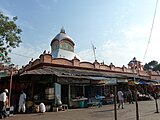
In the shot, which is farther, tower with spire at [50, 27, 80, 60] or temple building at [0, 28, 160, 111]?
tower with spire at [50, 27, 80, 60]

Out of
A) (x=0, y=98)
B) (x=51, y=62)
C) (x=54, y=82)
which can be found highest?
(x=51, y=62)

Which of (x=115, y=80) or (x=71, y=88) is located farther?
(x=115, y=80)

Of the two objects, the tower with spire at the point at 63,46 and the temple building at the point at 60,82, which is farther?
the tower with spire at the point at 63,46

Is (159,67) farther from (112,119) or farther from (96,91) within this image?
(112,119)

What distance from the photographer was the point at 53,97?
54.8ft

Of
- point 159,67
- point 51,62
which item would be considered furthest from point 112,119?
point 159,67

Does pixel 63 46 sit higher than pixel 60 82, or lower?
higher

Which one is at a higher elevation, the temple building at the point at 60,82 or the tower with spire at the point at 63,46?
the tower with spire at the point at 63,46

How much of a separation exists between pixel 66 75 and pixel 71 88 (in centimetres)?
241

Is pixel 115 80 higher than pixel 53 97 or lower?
higher

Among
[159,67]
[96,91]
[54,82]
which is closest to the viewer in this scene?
[54,82]

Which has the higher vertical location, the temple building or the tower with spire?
the tower with spire

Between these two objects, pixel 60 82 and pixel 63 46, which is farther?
pixel 63 46

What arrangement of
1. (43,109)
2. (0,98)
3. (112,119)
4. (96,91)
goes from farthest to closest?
(96,91) → (43,109) → (0,98) → (112,119)
